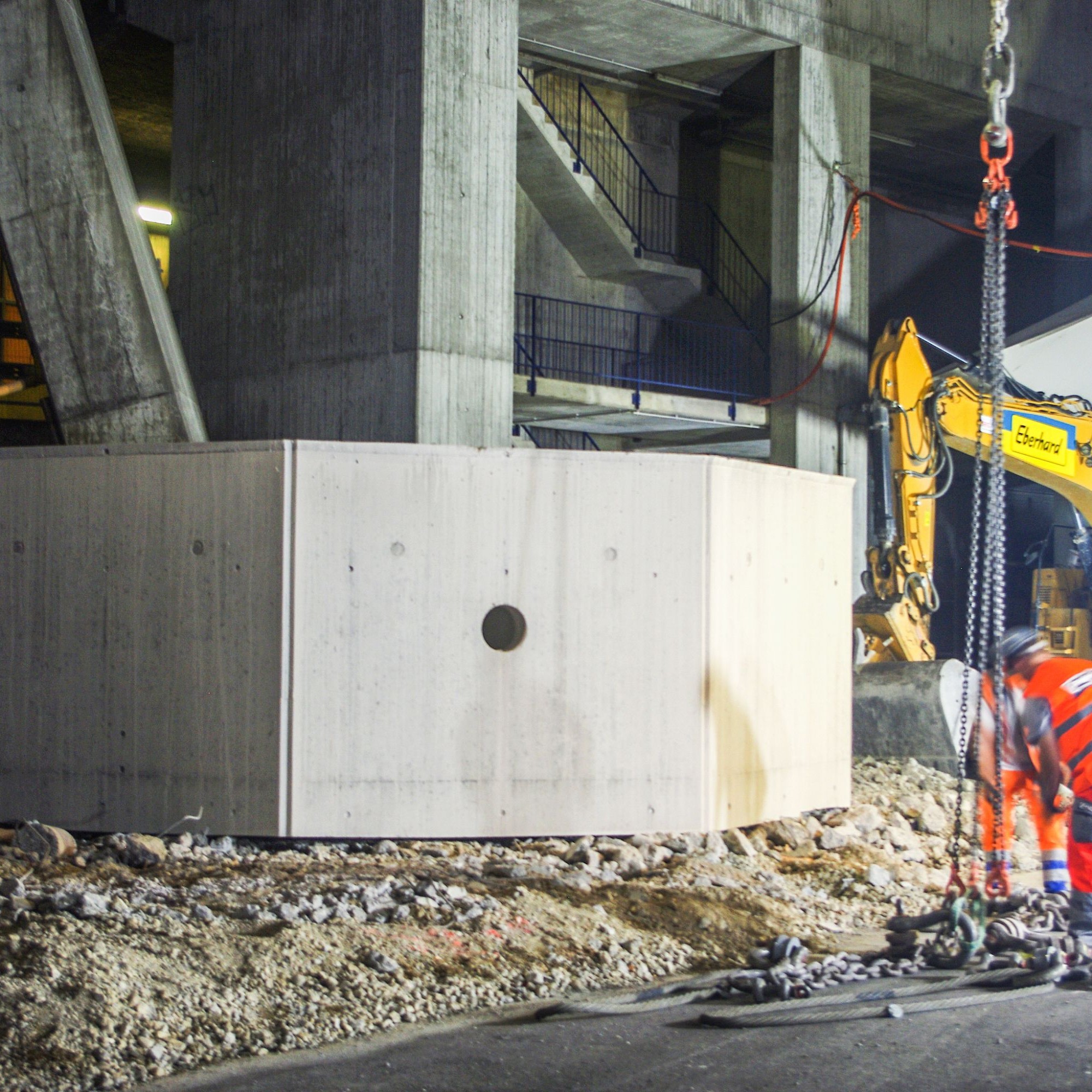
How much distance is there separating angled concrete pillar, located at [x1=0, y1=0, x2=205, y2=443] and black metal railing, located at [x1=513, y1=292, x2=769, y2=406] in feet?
33.7

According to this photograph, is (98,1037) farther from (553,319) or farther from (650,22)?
(553,319)

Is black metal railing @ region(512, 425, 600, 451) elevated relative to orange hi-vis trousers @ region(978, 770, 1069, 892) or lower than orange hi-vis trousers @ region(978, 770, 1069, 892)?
elevated

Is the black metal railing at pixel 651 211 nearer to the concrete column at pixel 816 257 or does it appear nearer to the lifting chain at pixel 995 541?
the concrete column at pixel 816 257

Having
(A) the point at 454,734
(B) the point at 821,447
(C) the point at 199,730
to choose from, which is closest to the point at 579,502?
(A) the point at 454,734

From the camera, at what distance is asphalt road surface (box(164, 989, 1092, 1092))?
5508 millimetres

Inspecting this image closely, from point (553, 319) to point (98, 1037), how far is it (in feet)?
62.3

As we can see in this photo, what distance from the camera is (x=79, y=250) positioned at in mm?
12484

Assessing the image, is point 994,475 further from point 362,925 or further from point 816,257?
point 816,257

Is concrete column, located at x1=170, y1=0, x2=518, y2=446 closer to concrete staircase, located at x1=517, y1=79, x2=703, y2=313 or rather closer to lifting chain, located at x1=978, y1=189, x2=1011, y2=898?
concrete staircase, located at x1=517, y1=79, x2=703, y2=313

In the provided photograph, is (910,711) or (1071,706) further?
(910,711)

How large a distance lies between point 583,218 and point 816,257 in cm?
399

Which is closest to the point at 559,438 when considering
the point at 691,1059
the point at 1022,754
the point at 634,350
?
the point at 634,350

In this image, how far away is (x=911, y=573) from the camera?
1524 cm

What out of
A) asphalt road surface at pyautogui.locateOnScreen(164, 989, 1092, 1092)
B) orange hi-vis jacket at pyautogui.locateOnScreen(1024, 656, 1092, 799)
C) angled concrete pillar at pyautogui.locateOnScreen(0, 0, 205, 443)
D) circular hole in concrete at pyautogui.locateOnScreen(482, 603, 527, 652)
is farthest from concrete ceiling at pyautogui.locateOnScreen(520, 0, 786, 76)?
asphalt road surface at pyautogui.locateOnScreen(164, 989, 1092, 1092)
